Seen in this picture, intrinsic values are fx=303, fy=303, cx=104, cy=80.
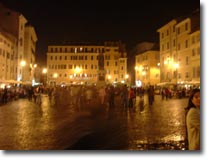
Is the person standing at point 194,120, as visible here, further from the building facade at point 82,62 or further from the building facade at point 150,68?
the building facade at point 82,62

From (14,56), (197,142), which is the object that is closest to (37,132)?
(197,142)

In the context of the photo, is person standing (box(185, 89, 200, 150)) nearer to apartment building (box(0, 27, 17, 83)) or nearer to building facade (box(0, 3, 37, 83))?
apartment building (box(0, 27, 17, 83))

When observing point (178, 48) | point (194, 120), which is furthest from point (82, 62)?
point (194, 120)

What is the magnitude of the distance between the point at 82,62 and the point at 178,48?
145 feet

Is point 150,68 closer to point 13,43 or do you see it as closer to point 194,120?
point 13,43

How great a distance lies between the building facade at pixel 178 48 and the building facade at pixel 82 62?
34633 mm

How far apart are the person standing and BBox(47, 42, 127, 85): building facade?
75.1 metres

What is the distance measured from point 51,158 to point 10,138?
279 cm

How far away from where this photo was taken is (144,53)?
59.7 meters

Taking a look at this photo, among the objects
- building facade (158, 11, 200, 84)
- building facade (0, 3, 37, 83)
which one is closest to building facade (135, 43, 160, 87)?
building facade (158, 11, 200, 84)

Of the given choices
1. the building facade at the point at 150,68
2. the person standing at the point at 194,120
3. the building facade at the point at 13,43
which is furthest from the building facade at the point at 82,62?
the person standing at the point at 194,120

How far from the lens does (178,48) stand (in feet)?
133

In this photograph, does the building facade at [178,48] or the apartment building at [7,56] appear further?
the apartment building at [7,56]

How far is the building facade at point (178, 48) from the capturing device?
3364cm
